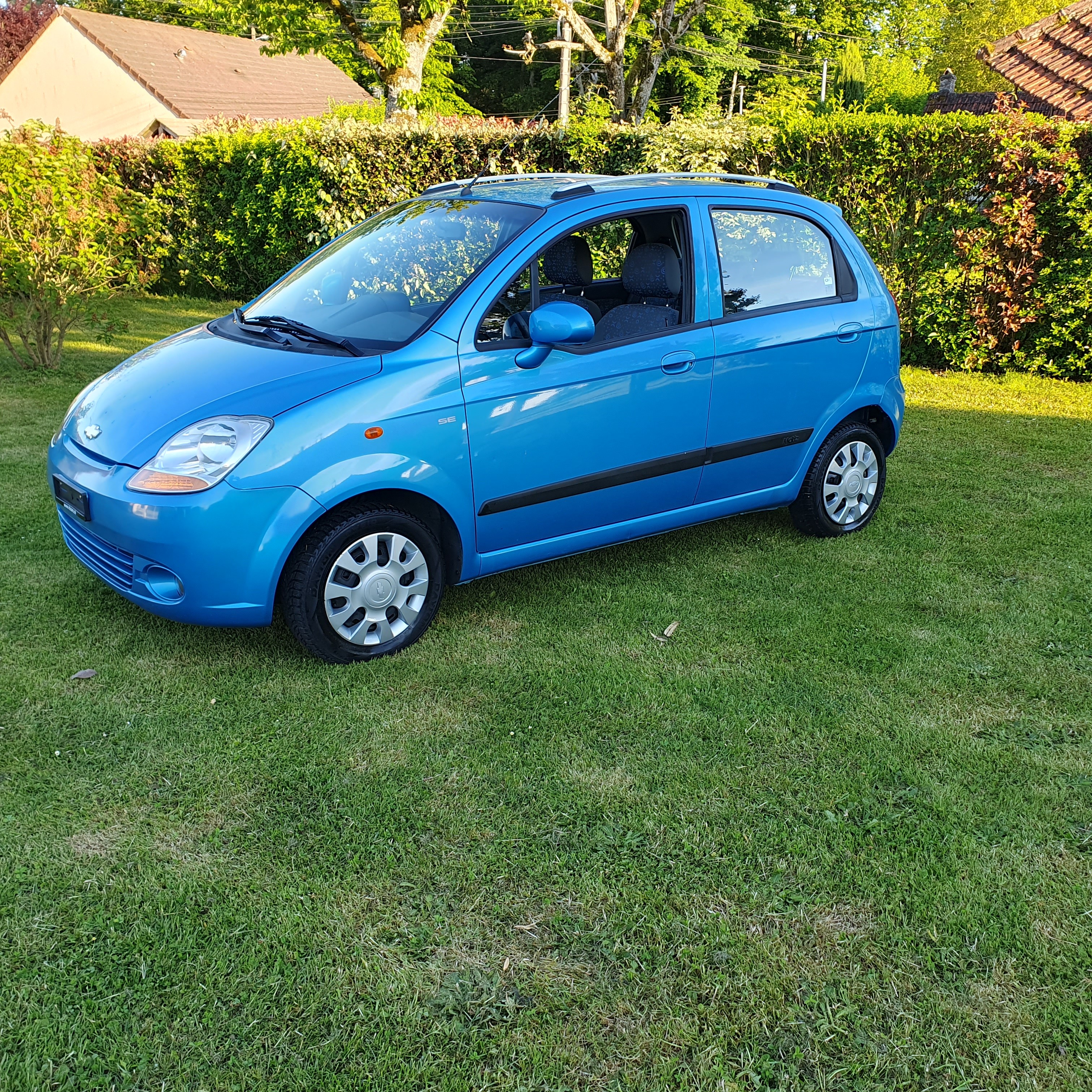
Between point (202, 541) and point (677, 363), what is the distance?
86.6 inches

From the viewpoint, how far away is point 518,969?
96.0 inches

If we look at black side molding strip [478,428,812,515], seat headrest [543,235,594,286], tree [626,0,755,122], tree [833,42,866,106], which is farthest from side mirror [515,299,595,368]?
tree [833,42,866,106]

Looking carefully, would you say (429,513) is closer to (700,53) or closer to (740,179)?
(740,179)

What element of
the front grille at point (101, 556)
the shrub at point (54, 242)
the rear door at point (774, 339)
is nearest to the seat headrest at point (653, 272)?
the rear door at point (774, 339)

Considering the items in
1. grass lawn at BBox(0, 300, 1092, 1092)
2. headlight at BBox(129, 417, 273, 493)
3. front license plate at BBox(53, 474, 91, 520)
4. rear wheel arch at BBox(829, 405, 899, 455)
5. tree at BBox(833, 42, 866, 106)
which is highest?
tree at BBox(833, 42, 866, 106)

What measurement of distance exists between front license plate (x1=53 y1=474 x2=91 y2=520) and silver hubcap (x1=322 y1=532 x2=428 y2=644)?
3.28 feet

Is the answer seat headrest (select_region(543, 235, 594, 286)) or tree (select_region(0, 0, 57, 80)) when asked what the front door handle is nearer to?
seat headrest (select_region(543, 235, 594, 286))

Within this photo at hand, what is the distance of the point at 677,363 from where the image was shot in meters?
4.41

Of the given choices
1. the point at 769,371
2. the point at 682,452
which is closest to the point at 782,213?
the point at 769,371

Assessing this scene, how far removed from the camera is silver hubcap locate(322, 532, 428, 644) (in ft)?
12.5

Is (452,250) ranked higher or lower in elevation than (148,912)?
higher

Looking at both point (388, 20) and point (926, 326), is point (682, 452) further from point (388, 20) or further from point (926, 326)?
point (388, 20)

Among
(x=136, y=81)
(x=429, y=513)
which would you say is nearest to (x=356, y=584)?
(x=429, y=513)

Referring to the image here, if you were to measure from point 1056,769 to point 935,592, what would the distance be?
1.53 metres
